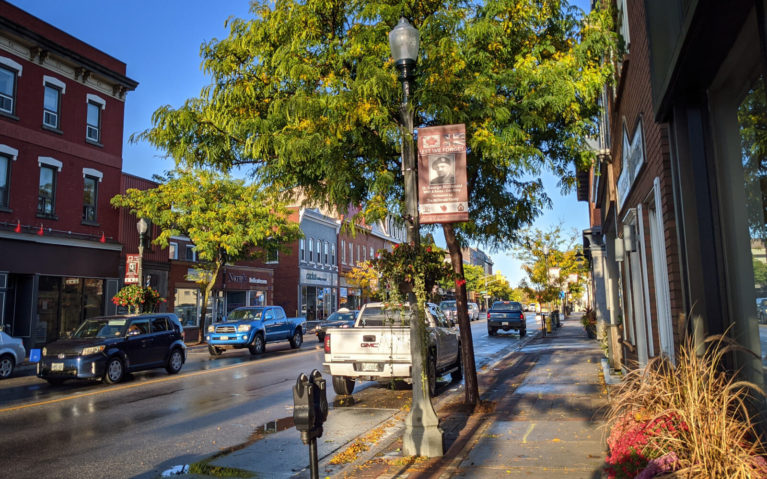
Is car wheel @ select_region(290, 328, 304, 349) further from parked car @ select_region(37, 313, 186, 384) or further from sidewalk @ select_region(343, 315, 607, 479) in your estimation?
sidewalk @ select_region(343, 315, 607, 479)

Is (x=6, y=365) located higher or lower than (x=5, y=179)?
lower

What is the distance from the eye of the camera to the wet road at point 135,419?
706 cm

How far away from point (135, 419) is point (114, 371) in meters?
5.13

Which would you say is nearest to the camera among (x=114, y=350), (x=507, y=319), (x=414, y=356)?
(x=414, y=356)

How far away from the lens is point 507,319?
31.3 m

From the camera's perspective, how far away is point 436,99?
8617 mm

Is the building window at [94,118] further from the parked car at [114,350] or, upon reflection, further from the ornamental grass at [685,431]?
the ornamental grass at [685,431]

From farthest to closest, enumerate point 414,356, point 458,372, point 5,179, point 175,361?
point 5,179 < point 175,361 < point 458,372 < point 414,356

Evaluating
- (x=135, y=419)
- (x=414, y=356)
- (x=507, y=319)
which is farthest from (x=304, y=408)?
(x=507, y=319)

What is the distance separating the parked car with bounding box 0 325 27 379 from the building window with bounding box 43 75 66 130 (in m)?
10.5

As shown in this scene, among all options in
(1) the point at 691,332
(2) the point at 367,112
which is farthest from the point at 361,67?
(1) the point at 691,332

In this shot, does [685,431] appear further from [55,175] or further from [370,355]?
[55,175]

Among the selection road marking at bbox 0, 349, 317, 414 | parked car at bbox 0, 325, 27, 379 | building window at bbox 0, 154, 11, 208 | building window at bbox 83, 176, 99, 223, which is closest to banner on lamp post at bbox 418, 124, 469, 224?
road marking at bbox 0, 349, 317, 414

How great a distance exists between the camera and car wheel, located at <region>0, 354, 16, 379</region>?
15359 millimetres
